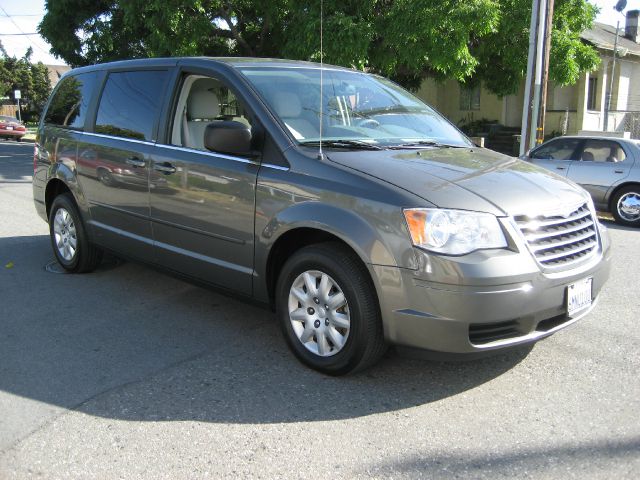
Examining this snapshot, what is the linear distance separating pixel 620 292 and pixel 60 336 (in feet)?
15.2

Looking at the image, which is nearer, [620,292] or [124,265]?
[620,292]

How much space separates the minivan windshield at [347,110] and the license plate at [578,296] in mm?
1428

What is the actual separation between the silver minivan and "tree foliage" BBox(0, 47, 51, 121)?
57.3m

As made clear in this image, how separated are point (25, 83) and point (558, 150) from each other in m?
58.1

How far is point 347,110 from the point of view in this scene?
14.5 ft

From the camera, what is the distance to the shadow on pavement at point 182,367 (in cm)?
343

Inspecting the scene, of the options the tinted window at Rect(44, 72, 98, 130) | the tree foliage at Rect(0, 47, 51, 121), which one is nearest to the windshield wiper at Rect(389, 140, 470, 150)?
the tinted window at Rect(44, 72, 98, 130)

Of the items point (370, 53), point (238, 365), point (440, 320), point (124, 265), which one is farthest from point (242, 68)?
point (370, 53)

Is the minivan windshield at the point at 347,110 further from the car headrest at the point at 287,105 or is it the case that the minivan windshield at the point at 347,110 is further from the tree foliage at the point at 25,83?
the tree foliage at the point at 25,83

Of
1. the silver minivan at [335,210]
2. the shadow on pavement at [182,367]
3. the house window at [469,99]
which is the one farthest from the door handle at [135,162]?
the house window at [469,99]

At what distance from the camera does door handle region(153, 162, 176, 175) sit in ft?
14.9

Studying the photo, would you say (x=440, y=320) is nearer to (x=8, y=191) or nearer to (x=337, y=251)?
(x=337, y=251)

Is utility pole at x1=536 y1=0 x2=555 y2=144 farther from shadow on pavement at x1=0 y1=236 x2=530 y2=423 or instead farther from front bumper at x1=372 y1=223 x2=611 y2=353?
front bumper at x1=372 y1=223 x2=611 y2=353

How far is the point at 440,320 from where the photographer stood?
10.6 feet
